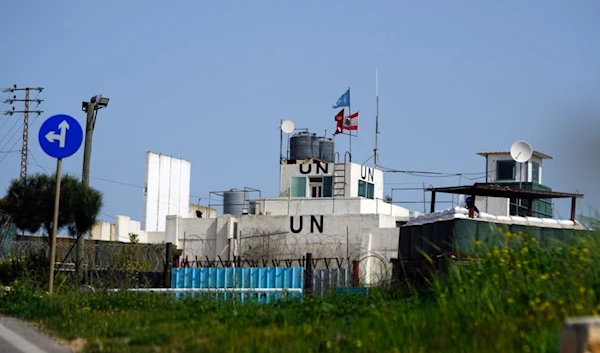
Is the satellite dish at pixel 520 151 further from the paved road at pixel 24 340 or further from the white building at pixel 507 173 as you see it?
the paved road at pixel 24 340

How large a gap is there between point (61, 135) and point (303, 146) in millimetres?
42795

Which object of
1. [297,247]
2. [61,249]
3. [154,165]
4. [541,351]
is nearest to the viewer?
[541,351]

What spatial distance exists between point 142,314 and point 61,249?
28003 millimetres

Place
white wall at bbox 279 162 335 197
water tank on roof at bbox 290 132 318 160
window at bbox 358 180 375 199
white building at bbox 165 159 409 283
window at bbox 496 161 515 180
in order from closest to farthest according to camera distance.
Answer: white building at bbox 165 159 409 283
window at bbox 496 161 515 180
white wall at bbox 279 162 335 197
window at bbox 358 180 375 199
water tank on roof at bbox 290 132 318 160

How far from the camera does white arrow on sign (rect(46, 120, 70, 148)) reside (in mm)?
16188

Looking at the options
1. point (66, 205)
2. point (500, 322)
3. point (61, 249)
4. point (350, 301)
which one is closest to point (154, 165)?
point (61, 249)

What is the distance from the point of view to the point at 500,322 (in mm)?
8492

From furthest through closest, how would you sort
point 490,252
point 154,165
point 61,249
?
point 154,165 < point 61,249 < point 490,252

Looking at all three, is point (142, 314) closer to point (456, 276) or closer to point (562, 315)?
point (456, 276)

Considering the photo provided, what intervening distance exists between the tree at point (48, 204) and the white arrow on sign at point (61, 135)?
13858 mm

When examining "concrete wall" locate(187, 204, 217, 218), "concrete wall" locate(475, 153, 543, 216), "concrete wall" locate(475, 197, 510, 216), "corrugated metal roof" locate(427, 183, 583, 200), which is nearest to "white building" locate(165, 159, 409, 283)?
"concrete wall" locate(475, 197, 510, 216)

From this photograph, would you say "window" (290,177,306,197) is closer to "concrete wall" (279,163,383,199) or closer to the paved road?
"concrete wall" (279,163,383,199)

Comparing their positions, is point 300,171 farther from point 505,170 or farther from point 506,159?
point 506,159

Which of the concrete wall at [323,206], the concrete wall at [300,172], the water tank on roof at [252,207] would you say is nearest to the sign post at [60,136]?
the concrete wall at [323,206]
